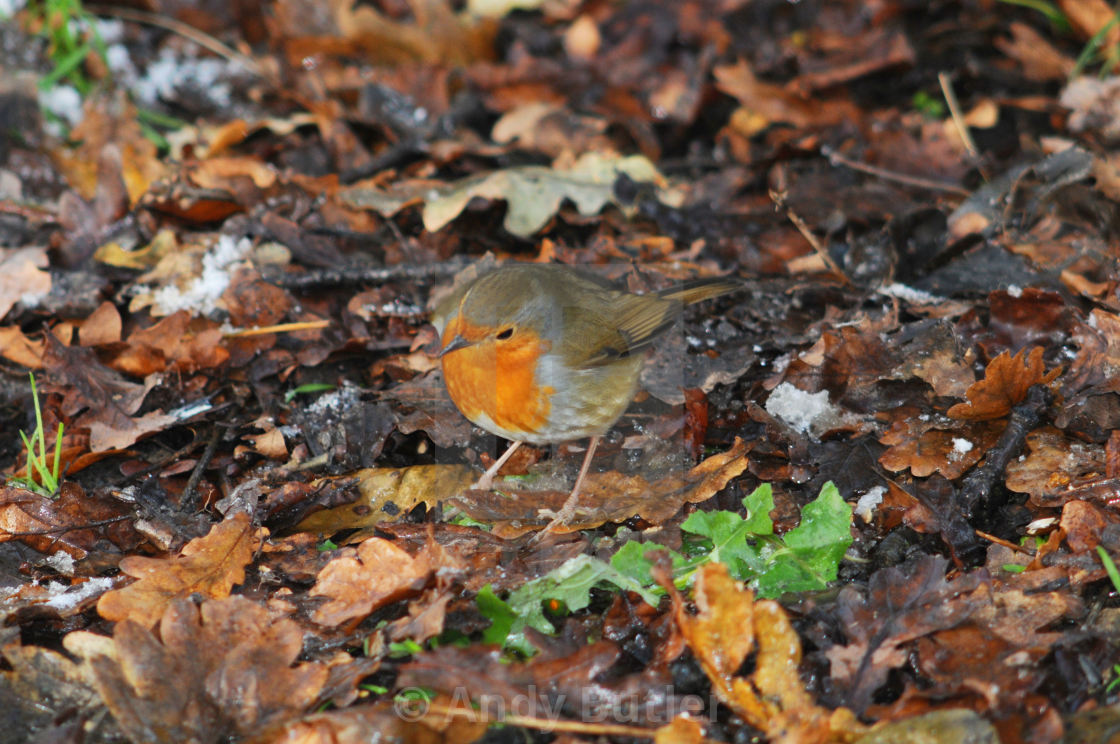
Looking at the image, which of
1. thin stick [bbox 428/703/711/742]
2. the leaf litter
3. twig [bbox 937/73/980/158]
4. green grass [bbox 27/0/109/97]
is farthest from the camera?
green grass [bbox 27/0/109/97]

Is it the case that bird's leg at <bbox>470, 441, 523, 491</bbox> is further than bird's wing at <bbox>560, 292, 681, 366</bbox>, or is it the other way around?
bird's wing at <bbox>560, 292, 681, 366</bbox>

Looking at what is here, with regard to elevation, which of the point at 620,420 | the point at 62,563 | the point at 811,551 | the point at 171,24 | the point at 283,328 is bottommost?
the point at 620,420

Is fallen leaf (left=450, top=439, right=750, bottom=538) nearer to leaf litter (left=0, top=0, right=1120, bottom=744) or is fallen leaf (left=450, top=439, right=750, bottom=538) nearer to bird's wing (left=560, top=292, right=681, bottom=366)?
leaf litter (left=0, top=0, right=1120, bottom=744)

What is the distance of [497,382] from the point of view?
3.46 metres

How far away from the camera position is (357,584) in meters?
2.60

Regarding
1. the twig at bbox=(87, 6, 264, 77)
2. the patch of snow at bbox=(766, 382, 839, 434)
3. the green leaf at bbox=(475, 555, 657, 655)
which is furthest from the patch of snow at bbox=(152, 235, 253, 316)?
the patch of snow at bbox=(766, 382, 839, 434)

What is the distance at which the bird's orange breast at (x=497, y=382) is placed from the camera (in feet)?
11.2

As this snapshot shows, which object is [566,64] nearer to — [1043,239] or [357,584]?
[1043,239]

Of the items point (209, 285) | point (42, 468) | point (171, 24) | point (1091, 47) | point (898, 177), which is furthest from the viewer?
point (171, 24)

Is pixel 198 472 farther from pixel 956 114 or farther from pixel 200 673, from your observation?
pixel 956 114

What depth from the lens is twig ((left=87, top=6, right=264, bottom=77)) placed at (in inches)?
233

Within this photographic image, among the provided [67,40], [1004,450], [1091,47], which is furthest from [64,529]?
[1091,47]
